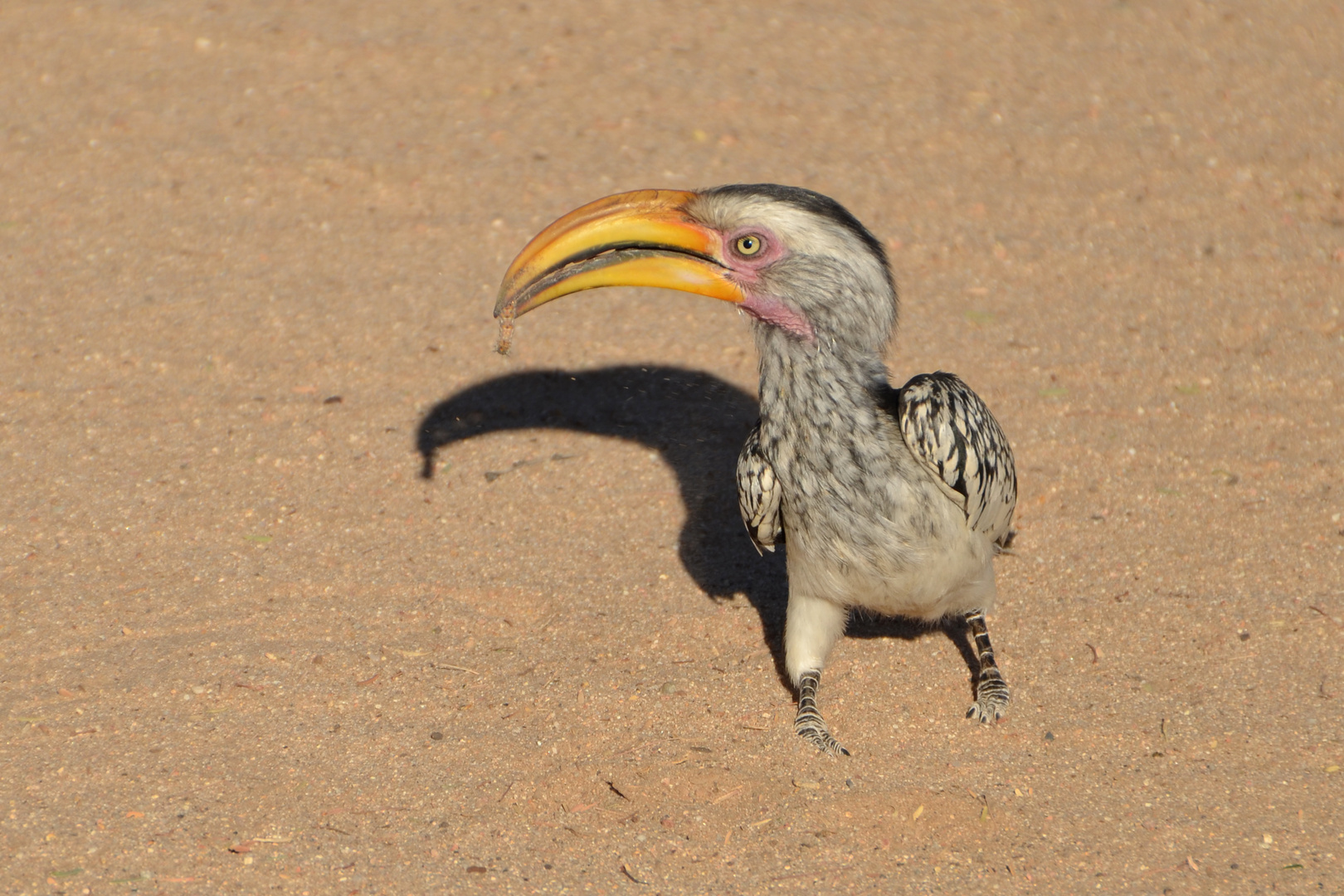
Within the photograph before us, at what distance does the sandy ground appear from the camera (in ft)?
15.5

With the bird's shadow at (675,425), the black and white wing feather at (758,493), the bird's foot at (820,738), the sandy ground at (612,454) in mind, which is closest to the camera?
the sandy ground at (612,454)

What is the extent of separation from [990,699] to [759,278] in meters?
1.87

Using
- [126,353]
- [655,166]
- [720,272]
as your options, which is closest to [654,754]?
[720,272]

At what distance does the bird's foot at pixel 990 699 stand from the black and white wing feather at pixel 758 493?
100 centimetres

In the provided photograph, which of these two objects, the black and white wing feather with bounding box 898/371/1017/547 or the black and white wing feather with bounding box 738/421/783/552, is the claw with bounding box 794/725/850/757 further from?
the black and white wing feather with bounding box 898/371/1017/547

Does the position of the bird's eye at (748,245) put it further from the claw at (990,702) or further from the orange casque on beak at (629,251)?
the claw at (990,702)

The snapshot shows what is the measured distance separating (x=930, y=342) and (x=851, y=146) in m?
2.37

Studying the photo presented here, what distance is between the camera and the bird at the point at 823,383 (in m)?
4.92

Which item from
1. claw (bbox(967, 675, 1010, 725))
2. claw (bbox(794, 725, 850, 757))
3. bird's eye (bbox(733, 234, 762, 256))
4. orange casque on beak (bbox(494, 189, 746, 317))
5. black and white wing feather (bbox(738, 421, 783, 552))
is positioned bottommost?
claw (bbox(794, 725, 850, 757))

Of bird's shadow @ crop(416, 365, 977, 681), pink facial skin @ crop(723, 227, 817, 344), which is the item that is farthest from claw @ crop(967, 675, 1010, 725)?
pink facial skin @ crop(723, 227, 817, 344)

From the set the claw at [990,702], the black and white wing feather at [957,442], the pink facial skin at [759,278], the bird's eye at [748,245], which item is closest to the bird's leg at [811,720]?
the claw at [990,702]

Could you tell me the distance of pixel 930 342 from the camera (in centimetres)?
761

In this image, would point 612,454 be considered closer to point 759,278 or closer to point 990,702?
point 759,278

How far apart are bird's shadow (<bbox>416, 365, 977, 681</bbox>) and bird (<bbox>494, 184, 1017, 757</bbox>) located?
3.29 ft
